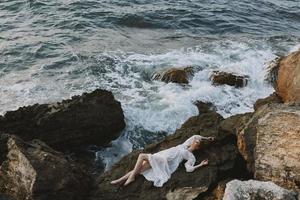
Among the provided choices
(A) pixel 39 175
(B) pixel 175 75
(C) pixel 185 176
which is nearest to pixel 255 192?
(C) pixel 185 176

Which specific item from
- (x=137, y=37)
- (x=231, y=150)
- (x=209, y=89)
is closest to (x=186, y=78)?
(x=209, y=89)

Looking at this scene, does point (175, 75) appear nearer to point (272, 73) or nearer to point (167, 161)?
point (272, 73)

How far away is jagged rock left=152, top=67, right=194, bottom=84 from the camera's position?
1748 cm

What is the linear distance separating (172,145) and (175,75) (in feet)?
21.4

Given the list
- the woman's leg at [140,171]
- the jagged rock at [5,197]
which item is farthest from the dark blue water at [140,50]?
the jagged rock at [5,197]

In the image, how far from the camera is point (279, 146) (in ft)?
28.5

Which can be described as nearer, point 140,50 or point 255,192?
point 255,192

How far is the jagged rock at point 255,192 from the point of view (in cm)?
747

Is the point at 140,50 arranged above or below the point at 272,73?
below

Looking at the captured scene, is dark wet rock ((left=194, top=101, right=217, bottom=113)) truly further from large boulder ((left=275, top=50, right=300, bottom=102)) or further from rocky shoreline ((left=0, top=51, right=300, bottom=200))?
rocky shoreline ((left=0, top=51, right=300, bottom=200))

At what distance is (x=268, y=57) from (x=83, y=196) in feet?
41.9

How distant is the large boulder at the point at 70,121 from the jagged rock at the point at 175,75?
4.14 meters

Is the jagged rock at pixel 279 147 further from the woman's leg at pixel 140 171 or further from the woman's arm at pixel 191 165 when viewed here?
the woman's leg at pixel 140 171

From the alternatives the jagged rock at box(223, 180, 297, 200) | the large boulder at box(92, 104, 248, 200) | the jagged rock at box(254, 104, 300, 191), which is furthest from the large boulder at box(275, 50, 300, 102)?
the jagged rock at box(223, 180, 297, 200)
